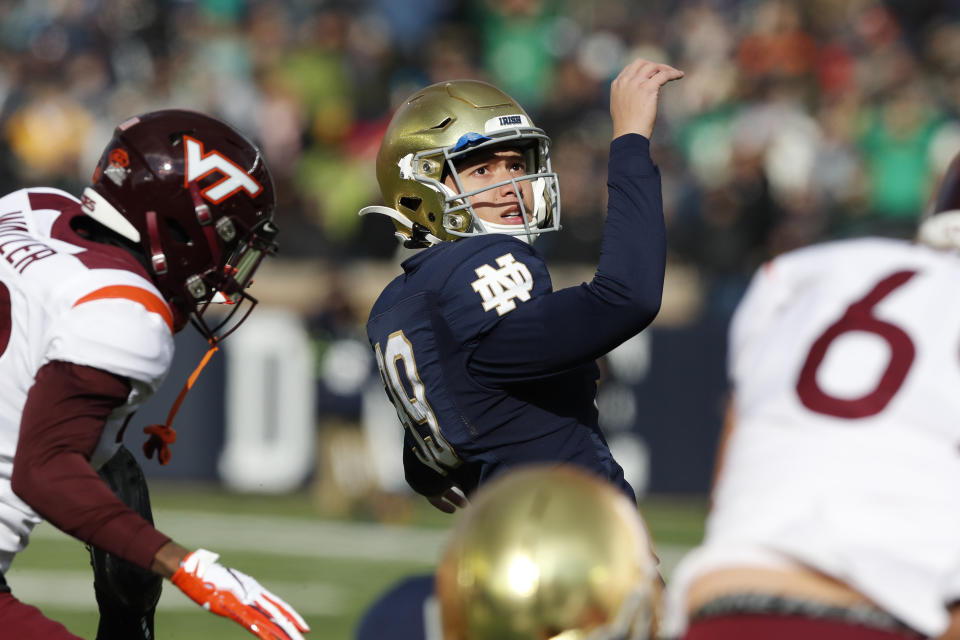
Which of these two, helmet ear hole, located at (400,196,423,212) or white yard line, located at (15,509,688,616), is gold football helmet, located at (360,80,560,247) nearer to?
helmet ear hole, located at (400,196,423,212)

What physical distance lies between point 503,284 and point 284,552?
534 cm

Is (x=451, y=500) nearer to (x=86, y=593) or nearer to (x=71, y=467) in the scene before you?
(x=71, y=467)

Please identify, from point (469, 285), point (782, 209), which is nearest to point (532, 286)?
point (469, 285)

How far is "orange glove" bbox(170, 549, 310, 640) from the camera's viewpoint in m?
2.75

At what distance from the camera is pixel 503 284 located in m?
3.10

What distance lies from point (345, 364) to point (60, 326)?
698 cm

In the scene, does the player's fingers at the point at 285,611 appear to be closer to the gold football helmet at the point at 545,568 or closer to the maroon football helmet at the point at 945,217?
the gold football helmet at the point at 545,568

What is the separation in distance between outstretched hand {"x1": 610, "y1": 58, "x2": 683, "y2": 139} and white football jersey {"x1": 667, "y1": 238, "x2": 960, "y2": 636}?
1.01 metres

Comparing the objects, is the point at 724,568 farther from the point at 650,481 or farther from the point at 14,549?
the point at 650,481

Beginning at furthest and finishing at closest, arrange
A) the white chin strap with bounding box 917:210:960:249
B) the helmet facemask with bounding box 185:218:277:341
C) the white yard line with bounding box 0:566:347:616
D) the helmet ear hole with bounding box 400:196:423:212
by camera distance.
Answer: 1. the white yard line with bounding box 0:566:347:616
2. the helmet ear hole with bounding box 400:196:423:212
3. the helmet facemask with bounding box 185:218:277:341
4. the white chin strap with bounding box 917:210:960:249

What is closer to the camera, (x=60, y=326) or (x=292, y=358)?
(x=60, y=326)

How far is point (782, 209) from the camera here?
35.1 feet

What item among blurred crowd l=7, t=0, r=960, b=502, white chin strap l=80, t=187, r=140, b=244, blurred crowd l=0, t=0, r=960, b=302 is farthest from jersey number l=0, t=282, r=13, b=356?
blurred crowd l=0, t=0, r=960, b=302

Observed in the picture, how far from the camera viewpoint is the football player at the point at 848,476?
202cm
